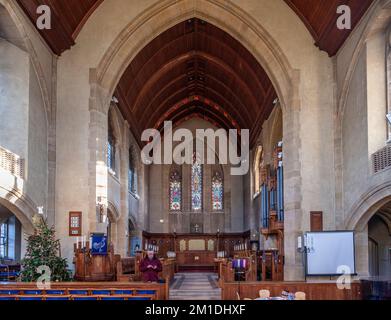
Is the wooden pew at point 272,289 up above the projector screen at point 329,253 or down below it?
below

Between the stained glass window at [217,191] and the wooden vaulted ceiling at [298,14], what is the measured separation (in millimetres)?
19584

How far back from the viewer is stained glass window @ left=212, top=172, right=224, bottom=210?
3641 cm

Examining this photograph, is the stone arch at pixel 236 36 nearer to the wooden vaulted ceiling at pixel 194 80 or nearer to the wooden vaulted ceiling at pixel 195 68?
the wooden vaulted ceiling at pixel 195 68

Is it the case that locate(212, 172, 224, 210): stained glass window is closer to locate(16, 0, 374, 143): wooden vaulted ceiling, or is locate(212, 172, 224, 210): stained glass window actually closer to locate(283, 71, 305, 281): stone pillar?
locate(16, 0, 374, 143): wooden vaulted ceiling

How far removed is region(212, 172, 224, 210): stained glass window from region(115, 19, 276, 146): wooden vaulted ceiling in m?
4.79

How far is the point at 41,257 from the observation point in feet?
46.8

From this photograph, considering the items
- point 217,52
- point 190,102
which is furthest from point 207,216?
point 217,52

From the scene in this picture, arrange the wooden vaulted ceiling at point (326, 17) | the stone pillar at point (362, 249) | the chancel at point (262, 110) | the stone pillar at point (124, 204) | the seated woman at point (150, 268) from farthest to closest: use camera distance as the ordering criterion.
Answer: the stone pillar at point (124, 204) → the stone pillar at point (362, 249) → the wooden vaulted ceiling at point (326, 17) → the chancel at point (262, 110) → the seated woman at point (150, 268)

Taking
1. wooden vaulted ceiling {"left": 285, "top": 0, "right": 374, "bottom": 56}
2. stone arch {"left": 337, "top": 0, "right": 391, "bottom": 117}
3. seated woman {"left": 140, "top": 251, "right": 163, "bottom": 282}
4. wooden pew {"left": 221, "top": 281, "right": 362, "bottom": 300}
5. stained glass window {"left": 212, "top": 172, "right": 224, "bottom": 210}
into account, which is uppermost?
wooden vaulted ceiling {"left": 285, "top": 0, "right": 374, "bottom": 56}

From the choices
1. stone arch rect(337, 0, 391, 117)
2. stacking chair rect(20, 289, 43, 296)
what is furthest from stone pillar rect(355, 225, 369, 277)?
stacking chair rect(20, 289, 43, 296)

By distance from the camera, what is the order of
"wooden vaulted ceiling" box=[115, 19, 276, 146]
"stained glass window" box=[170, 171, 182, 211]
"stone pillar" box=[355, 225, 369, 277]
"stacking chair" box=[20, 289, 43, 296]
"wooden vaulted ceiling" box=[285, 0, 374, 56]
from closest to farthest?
"stacking chair" box=[20, 289, 43, 296]
"wooden vaulted ceiling" box=[285, 0, 374, 56]
"stone pillar" box=[355, 225, 369, 277]
"wooden vaulted ceiling" box=[115, 19, 276, 146]
"stained glass window" box=[170, 171, 182, 211]

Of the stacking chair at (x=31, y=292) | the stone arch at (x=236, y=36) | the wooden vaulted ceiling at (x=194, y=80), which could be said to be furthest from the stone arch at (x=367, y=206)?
the stacking chair at (x=31, y=292)

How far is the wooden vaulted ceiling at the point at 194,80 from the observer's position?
22.5 metres

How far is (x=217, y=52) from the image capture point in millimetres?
24391
